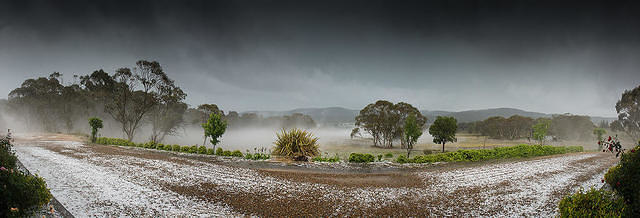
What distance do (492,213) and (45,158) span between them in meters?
22.9

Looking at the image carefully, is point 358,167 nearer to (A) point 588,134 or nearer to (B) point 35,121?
(A) point 588,134

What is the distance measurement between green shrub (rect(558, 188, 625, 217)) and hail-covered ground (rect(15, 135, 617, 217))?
2.21m

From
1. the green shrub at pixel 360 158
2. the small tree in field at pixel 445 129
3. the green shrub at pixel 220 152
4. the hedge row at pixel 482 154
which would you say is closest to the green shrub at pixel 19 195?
the green shrub at pixel 220 152

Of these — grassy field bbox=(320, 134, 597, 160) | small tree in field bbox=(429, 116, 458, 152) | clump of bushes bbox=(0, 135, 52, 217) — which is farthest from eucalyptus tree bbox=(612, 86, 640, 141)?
clump of bushes bbox=(0, 135, 52, 217)

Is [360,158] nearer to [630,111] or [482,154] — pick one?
[482,154]

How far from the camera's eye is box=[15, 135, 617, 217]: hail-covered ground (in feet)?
23.3

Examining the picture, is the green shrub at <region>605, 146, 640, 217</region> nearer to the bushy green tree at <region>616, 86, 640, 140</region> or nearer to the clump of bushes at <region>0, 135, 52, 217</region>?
the clump of bushes at <region>0, 135, 52, 217</region>

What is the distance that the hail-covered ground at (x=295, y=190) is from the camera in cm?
711

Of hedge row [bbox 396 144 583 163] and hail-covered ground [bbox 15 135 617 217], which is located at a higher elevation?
hedge row [bbox 396 144 583 163]

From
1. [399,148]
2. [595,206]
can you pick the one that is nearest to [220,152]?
[595,206]

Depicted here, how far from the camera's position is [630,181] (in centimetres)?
494

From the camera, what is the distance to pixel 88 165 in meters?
12.5

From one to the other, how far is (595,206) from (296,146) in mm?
14000

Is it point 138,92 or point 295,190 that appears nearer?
point 295,190
